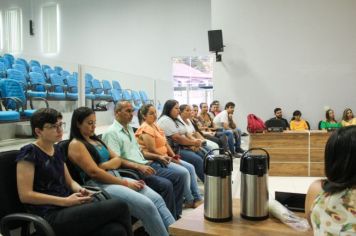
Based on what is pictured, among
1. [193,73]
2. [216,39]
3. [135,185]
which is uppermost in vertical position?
[216,39]

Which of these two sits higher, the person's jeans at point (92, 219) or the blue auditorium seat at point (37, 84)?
the blue auditorium seat at point (37, 84)

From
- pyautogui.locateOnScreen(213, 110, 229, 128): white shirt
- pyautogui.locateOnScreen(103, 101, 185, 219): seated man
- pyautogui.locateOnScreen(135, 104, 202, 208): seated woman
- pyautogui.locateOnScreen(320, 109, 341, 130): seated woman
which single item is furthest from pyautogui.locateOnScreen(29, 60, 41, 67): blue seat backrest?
pyautogui.locateOnScreen(320, 109, 341, 130): seated woman

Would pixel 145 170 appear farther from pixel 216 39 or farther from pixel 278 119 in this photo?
pixel 216 39

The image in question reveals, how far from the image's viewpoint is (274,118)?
7.84 m

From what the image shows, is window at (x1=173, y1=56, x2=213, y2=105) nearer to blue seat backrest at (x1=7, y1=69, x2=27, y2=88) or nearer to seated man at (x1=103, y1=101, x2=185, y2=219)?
blue seat backrest at (x1=7, y1=69, x2=27, y2=88)

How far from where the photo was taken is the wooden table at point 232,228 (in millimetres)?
1311

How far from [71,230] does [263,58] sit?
722cm

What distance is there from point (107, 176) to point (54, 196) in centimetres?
53

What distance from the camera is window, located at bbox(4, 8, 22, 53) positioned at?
11133 mm

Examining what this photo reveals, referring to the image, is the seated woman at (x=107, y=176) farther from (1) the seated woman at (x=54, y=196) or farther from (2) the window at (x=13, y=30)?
(2) the window at (x=13, y=30)

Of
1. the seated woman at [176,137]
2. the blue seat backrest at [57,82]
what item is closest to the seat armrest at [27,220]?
the seated woman at [176,137]

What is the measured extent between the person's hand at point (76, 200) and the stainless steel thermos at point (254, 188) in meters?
0.90

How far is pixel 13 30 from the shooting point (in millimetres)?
11188

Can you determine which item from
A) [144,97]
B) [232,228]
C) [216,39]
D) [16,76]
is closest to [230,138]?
[144,97]
